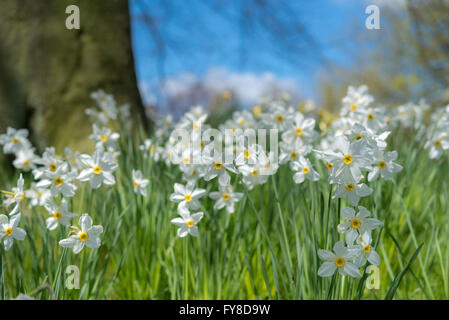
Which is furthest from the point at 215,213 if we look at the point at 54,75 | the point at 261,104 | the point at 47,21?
the point at 47,21

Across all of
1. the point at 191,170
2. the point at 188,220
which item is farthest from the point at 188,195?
the point at 191,170

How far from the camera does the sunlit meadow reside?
1.24 m

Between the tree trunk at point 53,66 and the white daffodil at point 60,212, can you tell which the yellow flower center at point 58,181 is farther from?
the tree trunk at point 53,66

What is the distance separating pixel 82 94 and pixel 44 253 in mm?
2119

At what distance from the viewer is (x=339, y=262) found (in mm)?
1157

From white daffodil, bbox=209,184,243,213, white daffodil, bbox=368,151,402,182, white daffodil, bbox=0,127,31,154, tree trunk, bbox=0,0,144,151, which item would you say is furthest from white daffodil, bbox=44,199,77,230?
tree trunk, bbox=0,0,144,151

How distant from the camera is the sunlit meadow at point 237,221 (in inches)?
48.6

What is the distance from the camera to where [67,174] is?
4.57ft

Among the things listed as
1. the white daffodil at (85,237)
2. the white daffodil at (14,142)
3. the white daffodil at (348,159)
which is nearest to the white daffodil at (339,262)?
the white daffodil at (348,159)

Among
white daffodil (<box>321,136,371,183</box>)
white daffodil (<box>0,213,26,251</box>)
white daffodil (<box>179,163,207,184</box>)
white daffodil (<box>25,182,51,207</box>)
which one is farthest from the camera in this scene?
white daffodil (<box>25,182,51,207</box>)

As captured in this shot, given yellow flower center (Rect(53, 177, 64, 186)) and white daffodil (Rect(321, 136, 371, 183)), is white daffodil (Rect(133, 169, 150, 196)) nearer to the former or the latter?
yellow flower center (Rect(53, 177, 64, 186))

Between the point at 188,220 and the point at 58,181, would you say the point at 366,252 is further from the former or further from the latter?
the point at 58,181

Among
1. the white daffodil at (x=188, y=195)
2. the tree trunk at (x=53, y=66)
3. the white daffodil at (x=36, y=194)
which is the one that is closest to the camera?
the white daffodil at (x=188, y=195)

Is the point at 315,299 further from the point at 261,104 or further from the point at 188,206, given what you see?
the point at 261,104
